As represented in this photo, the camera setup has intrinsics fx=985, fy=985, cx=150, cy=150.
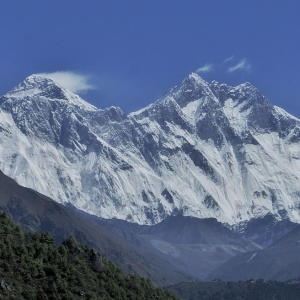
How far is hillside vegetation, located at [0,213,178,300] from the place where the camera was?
95625 mm

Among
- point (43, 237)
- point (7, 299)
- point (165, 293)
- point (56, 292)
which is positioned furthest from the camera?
point (165, 293)

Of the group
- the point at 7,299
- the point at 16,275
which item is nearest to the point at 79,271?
the point at 16,275

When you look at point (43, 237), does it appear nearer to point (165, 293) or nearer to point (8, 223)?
point (8, 223)

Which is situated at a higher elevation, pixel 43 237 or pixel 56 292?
pixel 43 237

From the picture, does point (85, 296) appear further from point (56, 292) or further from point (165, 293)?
point (165, 293)

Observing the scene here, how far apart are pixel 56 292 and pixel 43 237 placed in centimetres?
1639

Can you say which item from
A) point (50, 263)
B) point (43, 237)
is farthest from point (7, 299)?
point (43, 237)

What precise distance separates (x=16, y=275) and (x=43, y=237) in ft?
49.8

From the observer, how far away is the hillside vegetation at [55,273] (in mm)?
95625

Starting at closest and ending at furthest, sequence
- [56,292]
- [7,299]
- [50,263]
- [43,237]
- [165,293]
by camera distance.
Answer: [7,299], [56,292], [50,263], [43,237], [165,293]

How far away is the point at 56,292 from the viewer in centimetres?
9619

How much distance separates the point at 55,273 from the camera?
10031 centimetres

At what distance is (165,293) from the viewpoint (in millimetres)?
120500

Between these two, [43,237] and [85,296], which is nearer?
[85,296]
